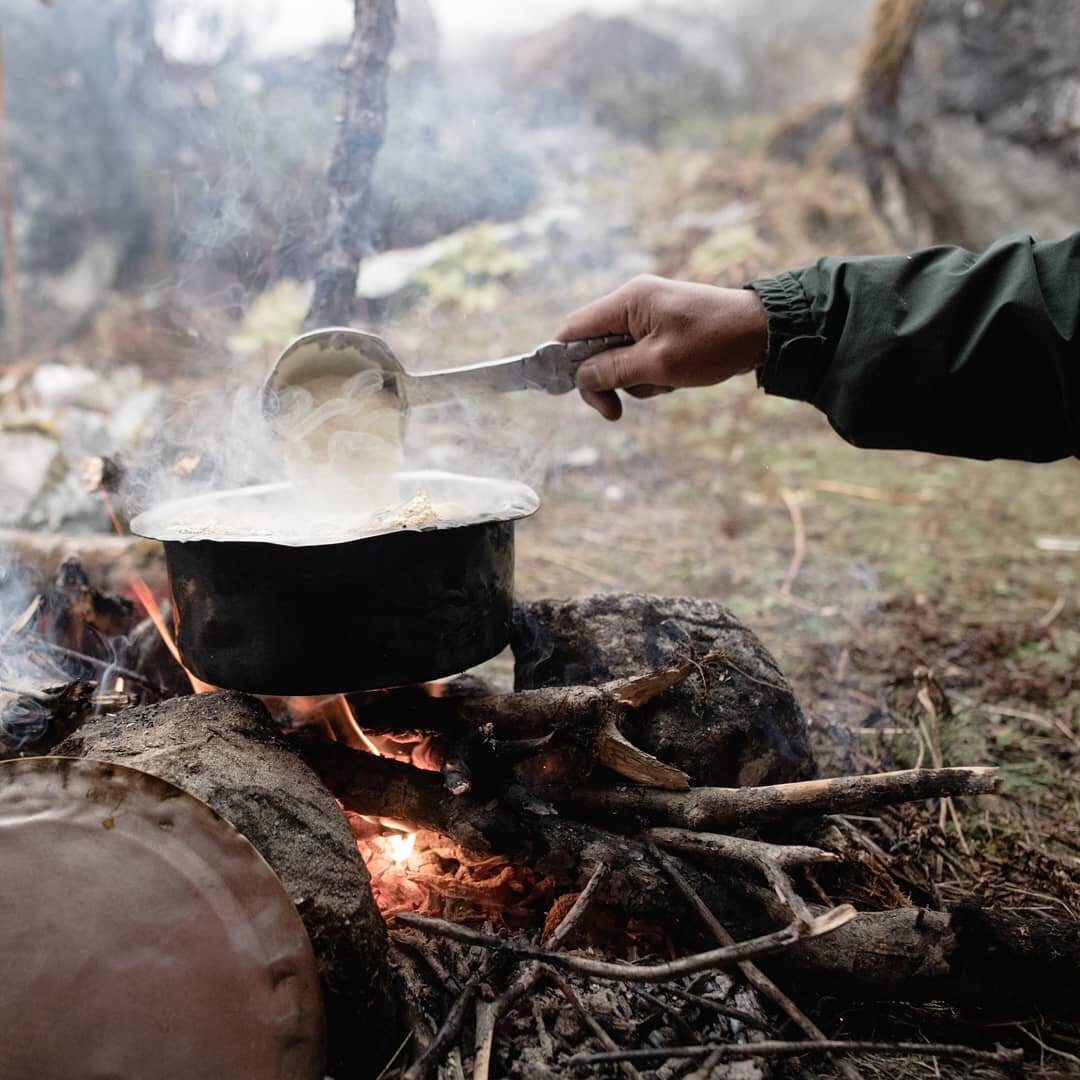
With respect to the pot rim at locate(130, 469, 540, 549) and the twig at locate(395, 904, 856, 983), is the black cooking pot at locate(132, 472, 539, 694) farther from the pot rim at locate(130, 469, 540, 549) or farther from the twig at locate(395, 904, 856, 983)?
the twig at locate(395, 904, 856, 983)

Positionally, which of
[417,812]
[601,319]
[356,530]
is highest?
[601,319]

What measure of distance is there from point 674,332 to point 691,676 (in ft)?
3.11

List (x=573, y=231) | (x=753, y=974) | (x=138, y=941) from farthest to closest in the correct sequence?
(x=573, y=231) < (x=753, y=974) < (x=138, y=941)

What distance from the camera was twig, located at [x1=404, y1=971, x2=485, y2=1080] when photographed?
1.51 meters

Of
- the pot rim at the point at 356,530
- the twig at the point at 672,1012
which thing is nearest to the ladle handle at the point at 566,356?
the pot rim at the point at 356,530

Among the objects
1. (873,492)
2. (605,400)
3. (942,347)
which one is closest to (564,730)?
(605,400)

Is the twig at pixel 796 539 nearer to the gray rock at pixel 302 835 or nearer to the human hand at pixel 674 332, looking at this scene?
the human hand at pixel 674 332

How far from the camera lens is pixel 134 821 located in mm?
1545

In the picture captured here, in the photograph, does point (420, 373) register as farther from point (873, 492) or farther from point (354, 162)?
point (873, 492)

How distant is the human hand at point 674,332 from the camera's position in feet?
7.23

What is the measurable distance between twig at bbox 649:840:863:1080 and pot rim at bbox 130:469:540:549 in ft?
2.99

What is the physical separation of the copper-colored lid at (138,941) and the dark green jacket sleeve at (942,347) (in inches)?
69.2

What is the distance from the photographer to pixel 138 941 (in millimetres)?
1449

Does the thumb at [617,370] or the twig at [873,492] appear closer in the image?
the thumb at [617,370]
